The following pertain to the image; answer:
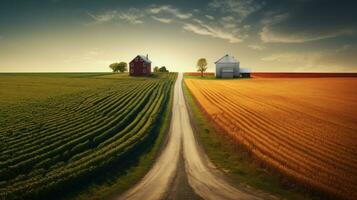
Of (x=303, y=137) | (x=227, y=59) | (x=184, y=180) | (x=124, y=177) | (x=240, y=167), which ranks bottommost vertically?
(x=124, y=177)

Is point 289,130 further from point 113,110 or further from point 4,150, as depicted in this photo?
point 4,150

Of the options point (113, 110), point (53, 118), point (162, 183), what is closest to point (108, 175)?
point (162, 183)

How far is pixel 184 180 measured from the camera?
19.9 metres

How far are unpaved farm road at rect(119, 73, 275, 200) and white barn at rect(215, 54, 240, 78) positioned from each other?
94.4 m

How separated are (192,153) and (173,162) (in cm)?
273

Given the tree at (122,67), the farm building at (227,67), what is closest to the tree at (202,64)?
the farm building at (227,67)

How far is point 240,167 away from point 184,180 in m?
→ 5.04

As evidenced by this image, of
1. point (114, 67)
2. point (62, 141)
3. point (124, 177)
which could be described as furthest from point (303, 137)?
point (114, 67)

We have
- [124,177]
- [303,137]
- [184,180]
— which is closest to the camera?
[184,180]

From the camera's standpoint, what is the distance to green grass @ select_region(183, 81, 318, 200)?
1820 cm

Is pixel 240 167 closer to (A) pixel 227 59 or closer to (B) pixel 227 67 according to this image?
(A) pixel 227 59

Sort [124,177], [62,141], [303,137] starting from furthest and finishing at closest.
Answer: [303,137] < [62,141] < [124,177]

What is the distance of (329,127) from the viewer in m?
30.9

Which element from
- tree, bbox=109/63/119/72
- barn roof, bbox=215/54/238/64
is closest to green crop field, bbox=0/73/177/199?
barn roof, bbox=215/54/238/64
